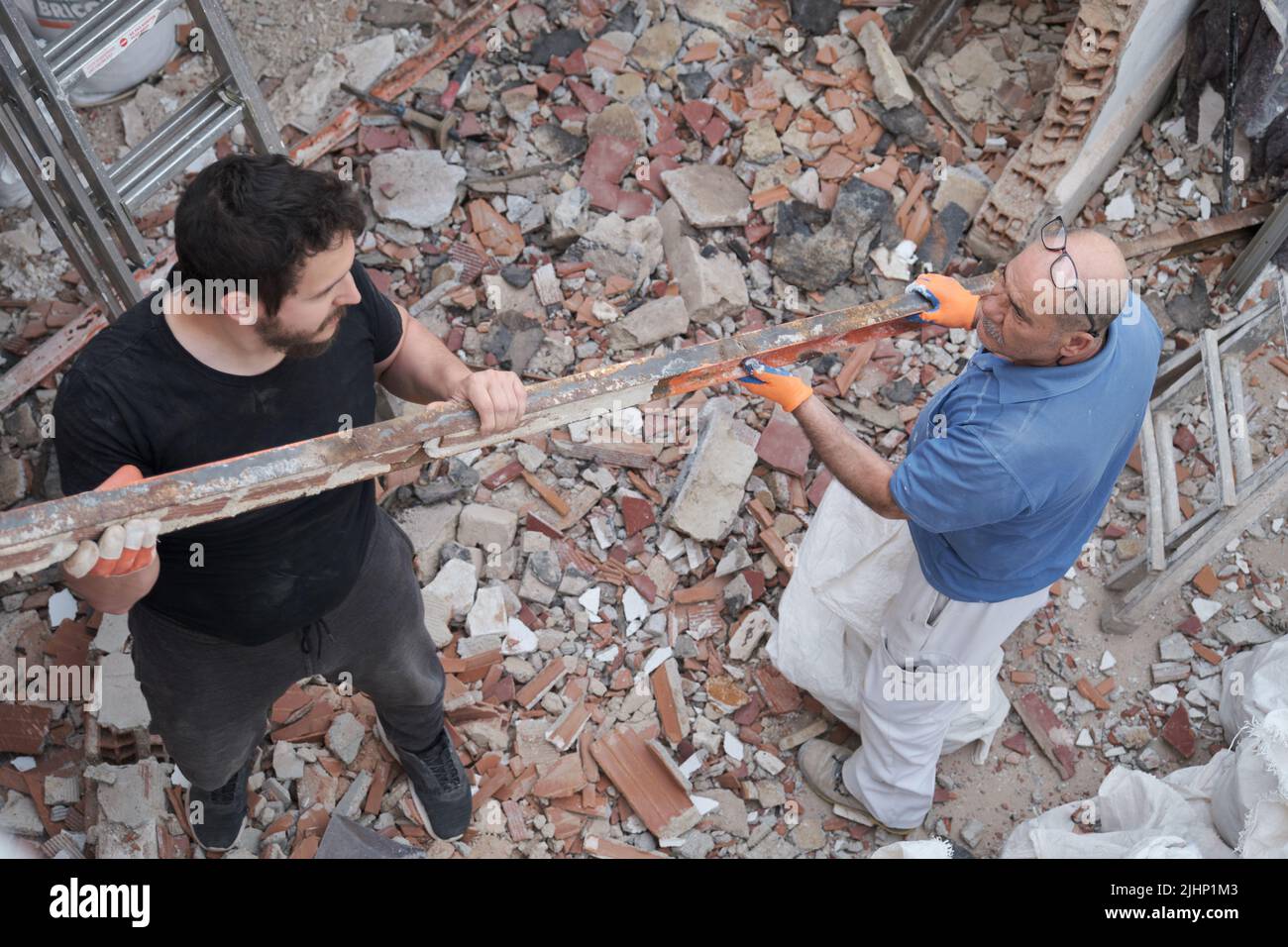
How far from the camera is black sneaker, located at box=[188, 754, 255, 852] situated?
12.9ft

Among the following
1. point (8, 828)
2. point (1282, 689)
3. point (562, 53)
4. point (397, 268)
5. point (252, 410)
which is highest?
point (252, 410)

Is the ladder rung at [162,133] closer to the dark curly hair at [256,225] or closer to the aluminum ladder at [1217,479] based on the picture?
the dark curly hair at [256,225]

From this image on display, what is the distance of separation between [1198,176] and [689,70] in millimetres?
2753

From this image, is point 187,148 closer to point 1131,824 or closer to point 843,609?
point 843,609

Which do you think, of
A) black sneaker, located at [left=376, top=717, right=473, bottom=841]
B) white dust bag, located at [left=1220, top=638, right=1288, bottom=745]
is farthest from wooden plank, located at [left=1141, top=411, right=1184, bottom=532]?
black sneaker, located at [left=376, top=717, right=473, bottom=841]

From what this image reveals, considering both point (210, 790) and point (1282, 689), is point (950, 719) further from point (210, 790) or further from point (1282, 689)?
point (210, 790)

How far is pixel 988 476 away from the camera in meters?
3.25

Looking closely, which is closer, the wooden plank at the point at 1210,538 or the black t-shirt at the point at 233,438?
the black t-shirt at the point at 233,438

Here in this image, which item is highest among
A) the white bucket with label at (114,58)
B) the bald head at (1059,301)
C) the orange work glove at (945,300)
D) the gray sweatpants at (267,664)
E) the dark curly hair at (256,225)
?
the dark curly hair at (256,225)

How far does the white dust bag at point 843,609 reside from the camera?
14.1 ft

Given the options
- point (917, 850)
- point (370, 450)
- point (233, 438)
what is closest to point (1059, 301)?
point (370, 450)

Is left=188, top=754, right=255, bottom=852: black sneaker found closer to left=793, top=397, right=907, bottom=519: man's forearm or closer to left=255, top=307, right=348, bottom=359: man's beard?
left=255, top=307, right=348, bottom=359: man's beard

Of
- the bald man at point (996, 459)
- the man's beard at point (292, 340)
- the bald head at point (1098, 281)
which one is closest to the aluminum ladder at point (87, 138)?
the man's beard at point (292, 340)

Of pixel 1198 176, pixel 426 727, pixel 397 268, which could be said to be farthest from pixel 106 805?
pixel 1198 176
